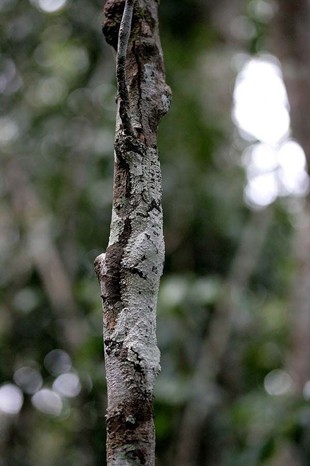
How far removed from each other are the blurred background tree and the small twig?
4.85ft

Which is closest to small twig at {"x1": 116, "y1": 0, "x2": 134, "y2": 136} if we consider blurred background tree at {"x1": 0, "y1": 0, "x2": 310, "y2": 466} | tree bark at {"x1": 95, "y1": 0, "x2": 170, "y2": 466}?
tree bark at {"x1": 95, "y1": 0, "x2": 170, "y2": 466}

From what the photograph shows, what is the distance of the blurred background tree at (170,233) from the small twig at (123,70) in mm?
1477

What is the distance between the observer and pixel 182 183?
2.65 m

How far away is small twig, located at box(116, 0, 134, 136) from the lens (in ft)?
2.14

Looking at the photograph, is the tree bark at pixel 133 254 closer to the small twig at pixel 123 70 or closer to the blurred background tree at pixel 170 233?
the small twig at pixel 123 70

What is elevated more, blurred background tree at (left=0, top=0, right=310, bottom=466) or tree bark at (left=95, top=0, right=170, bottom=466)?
blurred background tree at (left=0, top=0, right=310, bottom=466)

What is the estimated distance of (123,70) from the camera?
2.14 feet

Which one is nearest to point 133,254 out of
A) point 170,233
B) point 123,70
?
point 123,70

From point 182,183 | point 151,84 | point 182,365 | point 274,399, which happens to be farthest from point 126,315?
point 182,183

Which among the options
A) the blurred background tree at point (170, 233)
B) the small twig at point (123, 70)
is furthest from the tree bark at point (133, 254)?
the blurred background tree at point (170, 233)

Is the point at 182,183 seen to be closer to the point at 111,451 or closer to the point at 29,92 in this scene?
the point at 29,92

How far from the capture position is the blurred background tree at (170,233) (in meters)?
2.33

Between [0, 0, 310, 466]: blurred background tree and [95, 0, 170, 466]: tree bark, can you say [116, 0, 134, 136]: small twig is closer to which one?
[95, 0, 170, 466]: tree bark

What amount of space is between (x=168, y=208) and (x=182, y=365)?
545 millimetres
